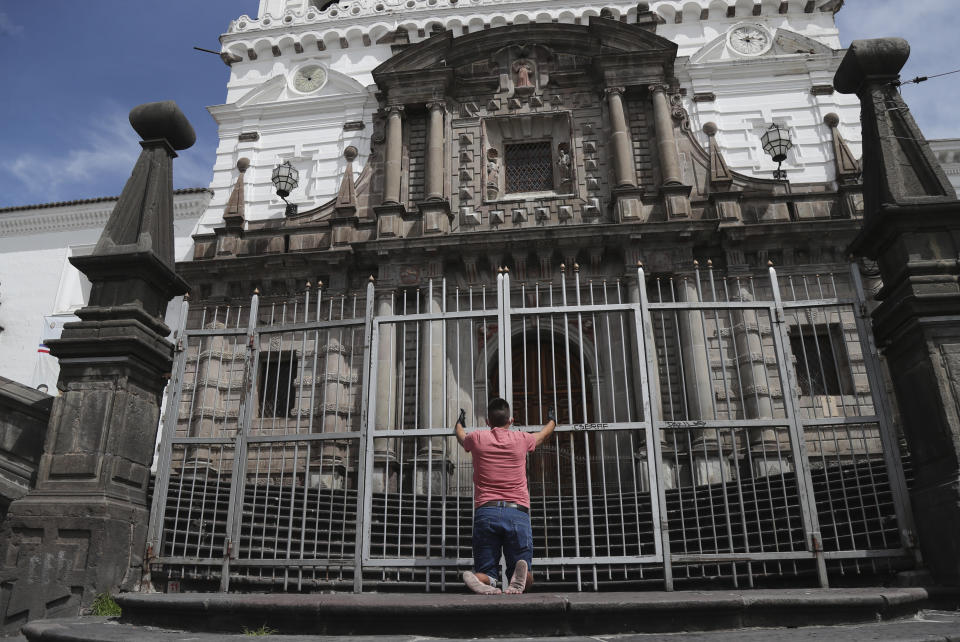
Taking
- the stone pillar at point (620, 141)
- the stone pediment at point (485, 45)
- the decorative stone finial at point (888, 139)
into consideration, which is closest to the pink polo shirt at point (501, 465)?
the decorative stone finial at point (888, 139)

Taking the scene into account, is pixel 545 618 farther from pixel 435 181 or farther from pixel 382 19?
pixel 382 19

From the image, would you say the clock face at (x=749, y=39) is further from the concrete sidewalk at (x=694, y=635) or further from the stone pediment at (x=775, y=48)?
the concrete sidewalk at (x=694, y=635)

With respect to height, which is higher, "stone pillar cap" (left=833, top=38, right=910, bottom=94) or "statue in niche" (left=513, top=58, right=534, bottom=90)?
"statue in niche" (left=513, top=58, right=534, bottom=90)

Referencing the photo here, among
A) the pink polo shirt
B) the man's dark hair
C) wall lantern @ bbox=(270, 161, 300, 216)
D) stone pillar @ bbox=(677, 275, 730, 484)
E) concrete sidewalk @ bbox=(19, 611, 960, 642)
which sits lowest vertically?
concrete sidewalk @ bbox=(19, 611, 960, 642)

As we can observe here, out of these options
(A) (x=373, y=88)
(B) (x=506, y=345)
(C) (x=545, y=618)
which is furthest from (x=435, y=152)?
(C) (x=545, y=618)

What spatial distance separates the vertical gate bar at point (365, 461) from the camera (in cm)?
538

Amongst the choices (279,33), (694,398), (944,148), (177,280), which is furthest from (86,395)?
(944,148)

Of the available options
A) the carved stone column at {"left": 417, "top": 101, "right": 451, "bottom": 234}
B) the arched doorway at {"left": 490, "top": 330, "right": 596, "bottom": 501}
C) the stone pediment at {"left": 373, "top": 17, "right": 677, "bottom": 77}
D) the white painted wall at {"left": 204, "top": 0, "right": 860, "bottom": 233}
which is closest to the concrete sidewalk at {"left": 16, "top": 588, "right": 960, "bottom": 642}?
the arched doorway at {"left": 490, "top": 330, "right": 596, "bottom": 501}

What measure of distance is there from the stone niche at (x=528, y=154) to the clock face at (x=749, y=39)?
533cm

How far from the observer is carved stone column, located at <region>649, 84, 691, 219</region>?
45.0ft

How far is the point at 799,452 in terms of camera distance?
548 centimetres

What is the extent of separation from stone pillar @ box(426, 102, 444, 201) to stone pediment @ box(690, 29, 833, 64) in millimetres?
6755

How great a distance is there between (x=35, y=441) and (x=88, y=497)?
3.21ft

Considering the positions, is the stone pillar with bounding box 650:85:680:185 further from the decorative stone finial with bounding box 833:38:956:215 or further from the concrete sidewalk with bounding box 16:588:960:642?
the concrete sidewalk with bounding box 16:588:960:642
